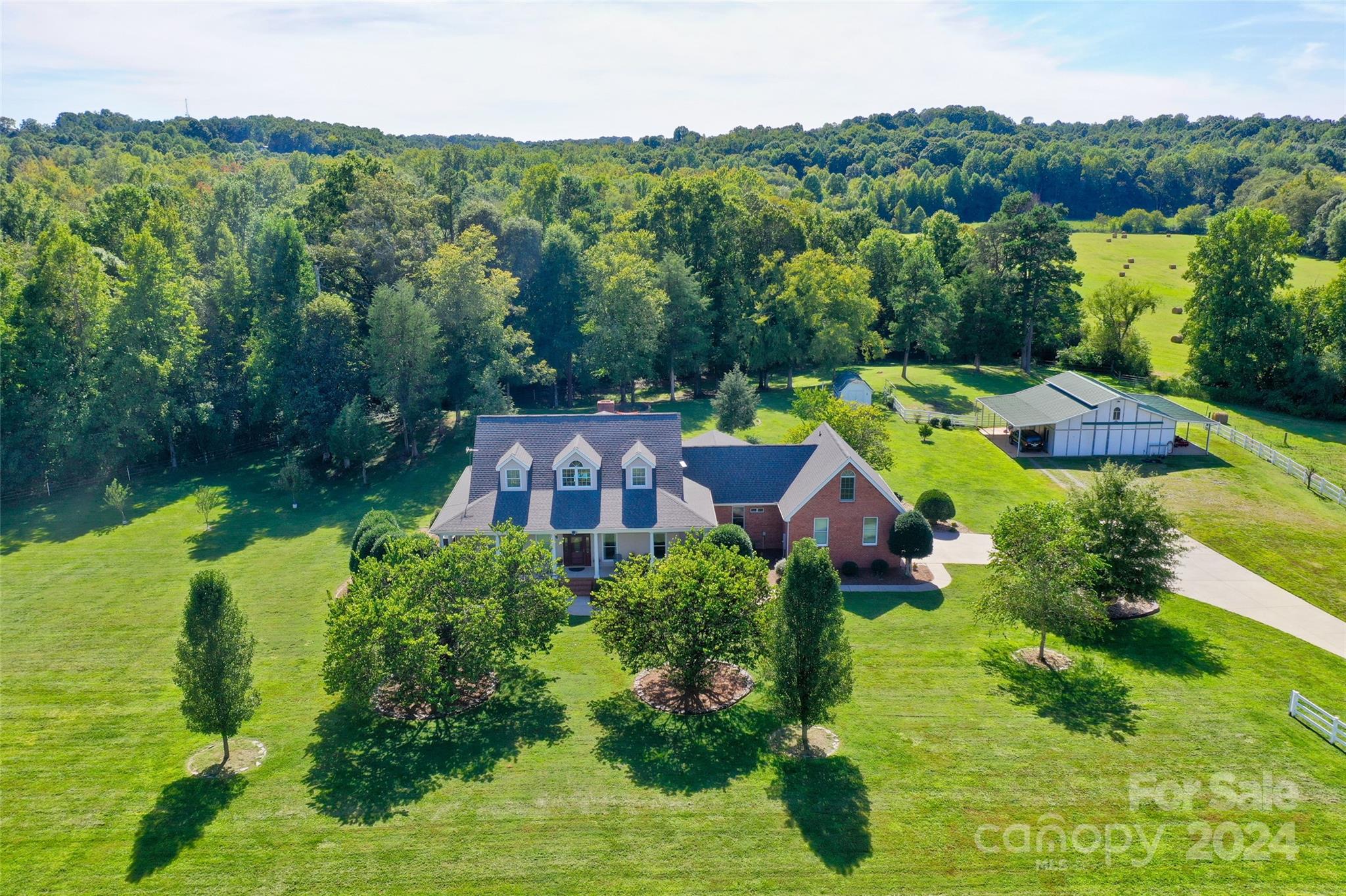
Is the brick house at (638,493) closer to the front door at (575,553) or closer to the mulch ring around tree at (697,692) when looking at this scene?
the front door at (575,553)

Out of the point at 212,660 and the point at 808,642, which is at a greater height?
the point at 808,642

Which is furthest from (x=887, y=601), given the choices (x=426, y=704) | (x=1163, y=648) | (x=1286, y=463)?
(x=1286, y=463)

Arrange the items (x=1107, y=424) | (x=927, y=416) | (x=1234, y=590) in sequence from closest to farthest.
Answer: (x=1234, y=590), (x=1107, y=424), (x=927, y=416)

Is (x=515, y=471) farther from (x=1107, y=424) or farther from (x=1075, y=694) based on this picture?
(x=1107, y=424)

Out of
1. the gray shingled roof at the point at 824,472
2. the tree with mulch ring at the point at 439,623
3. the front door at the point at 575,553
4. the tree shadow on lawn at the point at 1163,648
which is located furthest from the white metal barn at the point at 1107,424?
the tree with mulch ring at the point at 439,623

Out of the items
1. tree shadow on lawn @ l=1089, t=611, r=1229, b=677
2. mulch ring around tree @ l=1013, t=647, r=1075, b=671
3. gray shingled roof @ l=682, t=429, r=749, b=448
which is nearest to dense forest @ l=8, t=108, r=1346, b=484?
gray shingled roof @ l=682, t=429, r=749, b=448

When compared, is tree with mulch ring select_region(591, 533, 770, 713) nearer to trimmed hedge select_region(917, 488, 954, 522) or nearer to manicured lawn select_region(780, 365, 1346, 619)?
trimmed hedge select_region(917, 488, 954, 522)
